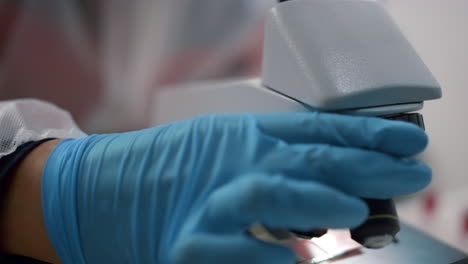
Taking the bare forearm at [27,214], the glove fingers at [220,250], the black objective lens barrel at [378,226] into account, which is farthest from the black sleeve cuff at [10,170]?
the black objective lens barrel at [378,226]

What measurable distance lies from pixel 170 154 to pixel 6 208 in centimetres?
30

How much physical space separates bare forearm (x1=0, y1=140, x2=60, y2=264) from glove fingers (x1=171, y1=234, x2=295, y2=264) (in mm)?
260

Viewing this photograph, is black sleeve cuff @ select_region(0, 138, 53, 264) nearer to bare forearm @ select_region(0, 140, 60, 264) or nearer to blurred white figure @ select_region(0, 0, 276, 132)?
bare forearm @ select_region(0, 140, 60, 264)

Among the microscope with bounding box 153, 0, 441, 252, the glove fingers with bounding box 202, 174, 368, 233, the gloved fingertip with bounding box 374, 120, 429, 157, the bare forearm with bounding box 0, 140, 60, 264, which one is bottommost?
the bare forearm with bounding box 0, 140, 60, 264

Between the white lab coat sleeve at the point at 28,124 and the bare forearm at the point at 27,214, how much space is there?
0.03 m

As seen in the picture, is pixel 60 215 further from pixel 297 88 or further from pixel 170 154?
pixel 297 88

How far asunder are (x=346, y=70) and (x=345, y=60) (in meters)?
0.02

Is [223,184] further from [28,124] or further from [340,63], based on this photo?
[28,124]

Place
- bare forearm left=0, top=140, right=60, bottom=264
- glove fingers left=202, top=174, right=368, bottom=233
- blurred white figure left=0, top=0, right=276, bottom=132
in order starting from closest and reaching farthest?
glove fingers left=202, top=174, right=368, bottom=233 → bare forearm left=0, top=140, right=60, bottom=264 → blurred white figure left=0, top=0, right=276, bottom=132

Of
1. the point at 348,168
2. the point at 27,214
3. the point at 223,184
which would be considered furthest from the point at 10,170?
the point at 348,168

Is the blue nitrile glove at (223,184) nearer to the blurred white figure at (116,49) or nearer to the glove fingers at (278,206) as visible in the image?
the glove fingers at (278,206)

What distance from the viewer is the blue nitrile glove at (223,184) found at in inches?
14.0

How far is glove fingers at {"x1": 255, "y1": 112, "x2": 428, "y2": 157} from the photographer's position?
0.39m

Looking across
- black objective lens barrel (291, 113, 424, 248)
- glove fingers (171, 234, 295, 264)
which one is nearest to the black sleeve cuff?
glove fingers (171, 234, 295, 264)
